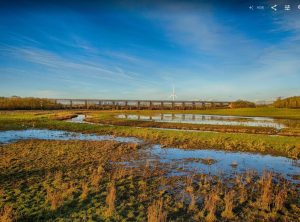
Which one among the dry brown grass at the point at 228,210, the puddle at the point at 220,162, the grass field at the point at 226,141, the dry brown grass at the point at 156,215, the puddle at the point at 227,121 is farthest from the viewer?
the puddle at the point at 227,121

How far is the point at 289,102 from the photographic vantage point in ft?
266

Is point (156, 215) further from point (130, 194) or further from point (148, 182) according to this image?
point (148, 182)

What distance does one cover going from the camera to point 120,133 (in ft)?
102

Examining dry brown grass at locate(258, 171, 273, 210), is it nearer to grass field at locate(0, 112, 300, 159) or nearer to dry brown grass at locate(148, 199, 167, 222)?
dry brown grass at locate(148, 199, 167, 222)

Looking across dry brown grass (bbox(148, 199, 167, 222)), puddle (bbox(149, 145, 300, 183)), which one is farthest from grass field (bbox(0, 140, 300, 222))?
puddle (bbox(149, 145, 300, 183))

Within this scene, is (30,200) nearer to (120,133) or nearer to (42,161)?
(42,161)

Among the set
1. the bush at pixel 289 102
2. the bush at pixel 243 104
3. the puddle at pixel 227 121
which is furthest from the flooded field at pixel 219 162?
the bush at pixel 243 104

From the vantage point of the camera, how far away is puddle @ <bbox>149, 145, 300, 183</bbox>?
1540cm

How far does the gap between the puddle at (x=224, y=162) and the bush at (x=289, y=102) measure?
223 ft

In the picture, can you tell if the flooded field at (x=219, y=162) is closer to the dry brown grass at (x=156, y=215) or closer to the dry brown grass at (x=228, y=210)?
the dry brown grass at (x=228, y=210)

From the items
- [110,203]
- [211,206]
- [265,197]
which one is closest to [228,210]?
[211,206]

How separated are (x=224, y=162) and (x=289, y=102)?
7439 cm

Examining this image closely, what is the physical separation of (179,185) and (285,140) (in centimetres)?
1621

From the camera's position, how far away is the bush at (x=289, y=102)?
7843 centimetres
